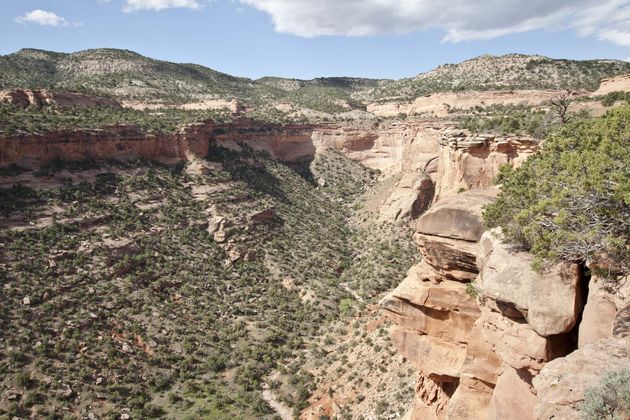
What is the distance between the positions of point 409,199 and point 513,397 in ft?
123

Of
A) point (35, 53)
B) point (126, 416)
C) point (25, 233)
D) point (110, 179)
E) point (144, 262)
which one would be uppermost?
point (35, 53)

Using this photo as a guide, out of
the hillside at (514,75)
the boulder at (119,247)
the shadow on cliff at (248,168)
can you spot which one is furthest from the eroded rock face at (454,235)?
the hillside at (514,75)

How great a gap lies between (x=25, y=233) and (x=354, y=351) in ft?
93.0

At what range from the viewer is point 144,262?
39.8m

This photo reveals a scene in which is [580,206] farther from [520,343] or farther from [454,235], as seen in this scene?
[454,235]

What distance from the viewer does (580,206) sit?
12.7 meters

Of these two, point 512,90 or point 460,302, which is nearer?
point 460,302

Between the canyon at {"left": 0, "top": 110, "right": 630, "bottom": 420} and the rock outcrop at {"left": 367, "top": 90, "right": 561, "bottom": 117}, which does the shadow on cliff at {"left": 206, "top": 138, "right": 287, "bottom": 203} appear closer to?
the rock outcrop at {"left": 367, "top": 90, "right": 561, "bottom": 117}

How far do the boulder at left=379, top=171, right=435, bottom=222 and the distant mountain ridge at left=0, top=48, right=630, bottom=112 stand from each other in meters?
31.7

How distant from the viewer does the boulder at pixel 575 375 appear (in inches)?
357

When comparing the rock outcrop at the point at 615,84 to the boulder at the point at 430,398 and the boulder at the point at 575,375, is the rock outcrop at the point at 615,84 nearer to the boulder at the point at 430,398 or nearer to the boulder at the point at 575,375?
the boulder at the point at 430,398

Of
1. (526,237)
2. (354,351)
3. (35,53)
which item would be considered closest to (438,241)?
(526,237)

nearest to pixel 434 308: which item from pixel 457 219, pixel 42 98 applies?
pixel 457 219

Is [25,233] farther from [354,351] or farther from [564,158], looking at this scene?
[564,158]
